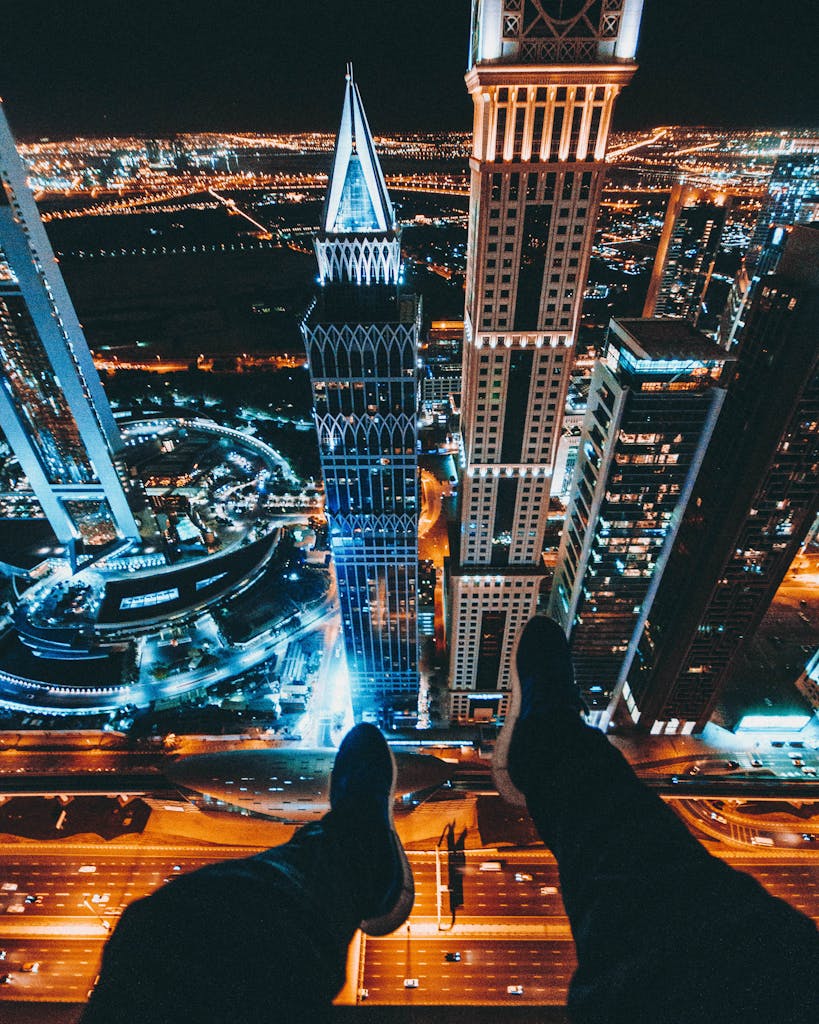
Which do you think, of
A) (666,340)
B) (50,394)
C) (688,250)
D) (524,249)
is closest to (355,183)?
(524,249)

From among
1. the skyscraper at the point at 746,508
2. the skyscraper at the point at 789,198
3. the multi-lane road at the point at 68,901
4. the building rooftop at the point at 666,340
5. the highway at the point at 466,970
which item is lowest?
the highway at the point at 466,970

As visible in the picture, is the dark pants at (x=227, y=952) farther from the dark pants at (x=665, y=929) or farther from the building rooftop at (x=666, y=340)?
the building rooftop at (x=666, y=340)

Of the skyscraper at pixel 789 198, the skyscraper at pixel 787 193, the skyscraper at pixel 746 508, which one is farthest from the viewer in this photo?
the skyscraper at pixel 787 193

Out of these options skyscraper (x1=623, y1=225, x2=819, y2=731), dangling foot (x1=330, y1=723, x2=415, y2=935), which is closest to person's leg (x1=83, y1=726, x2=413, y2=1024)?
dangling foot (x1=330, y1=723, x2=415, y2=935)

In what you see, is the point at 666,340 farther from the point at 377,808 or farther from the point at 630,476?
the point at 377,808

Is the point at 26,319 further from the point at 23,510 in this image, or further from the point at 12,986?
the point at 12,986

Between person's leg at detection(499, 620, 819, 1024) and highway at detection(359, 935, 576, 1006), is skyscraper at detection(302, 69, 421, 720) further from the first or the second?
person's leg at detection(499, 620, 819, 1024)

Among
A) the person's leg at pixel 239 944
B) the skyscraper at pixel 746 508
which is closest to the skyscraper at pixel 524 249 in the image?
the skyscraper at pixel 746 508
